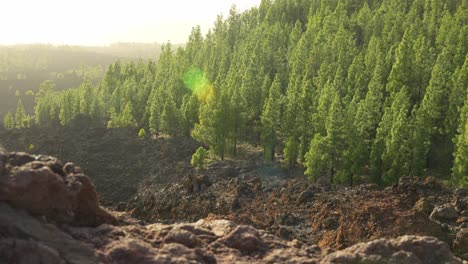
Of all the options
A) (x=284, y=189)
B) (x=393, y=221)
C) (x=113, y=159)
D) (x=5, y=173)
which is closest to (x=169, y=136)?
(x=113, y=159)

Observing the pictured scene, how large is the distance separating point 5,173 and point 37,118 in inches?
4800

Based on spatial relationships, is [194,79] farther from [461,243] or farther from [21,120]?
[461,243]

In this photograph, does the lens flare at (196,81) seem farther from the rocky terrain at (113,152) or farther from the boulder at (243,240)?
the boulder at (243,240)

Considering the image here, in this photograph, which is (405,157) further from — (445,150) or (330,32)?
(330,32)

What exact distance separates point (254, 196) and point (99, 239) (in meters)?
38.3

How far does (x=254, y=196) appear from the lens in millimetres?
55281

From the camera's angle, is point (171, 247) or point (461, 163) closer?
point (171, 247)

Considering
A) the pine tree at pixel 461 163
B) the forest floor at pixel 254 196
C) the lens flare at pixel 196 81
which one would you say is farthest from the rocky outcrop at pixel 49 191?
the lens flare at pixel 196 81

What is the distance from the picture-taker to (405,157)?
59.6m

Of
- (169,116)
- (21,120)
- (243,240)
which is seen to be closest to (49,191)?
(243,240)

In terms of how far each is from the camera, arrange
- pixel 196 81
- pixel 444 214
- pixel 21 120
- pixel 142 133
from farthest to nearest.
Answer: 1. pixel 21 120
2. pixel 196 81
3. pixel 142 133
4. pixel 444 214

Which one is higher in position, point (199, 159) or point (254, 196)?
point (199, 159)

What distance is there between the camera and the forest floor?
38.8 m

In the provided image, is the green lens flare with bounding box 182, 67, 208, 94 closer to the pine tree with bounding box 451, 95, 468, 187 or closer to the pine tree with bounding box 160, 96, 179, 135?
the pine tree with bounding box 160, 96, 179, 135
